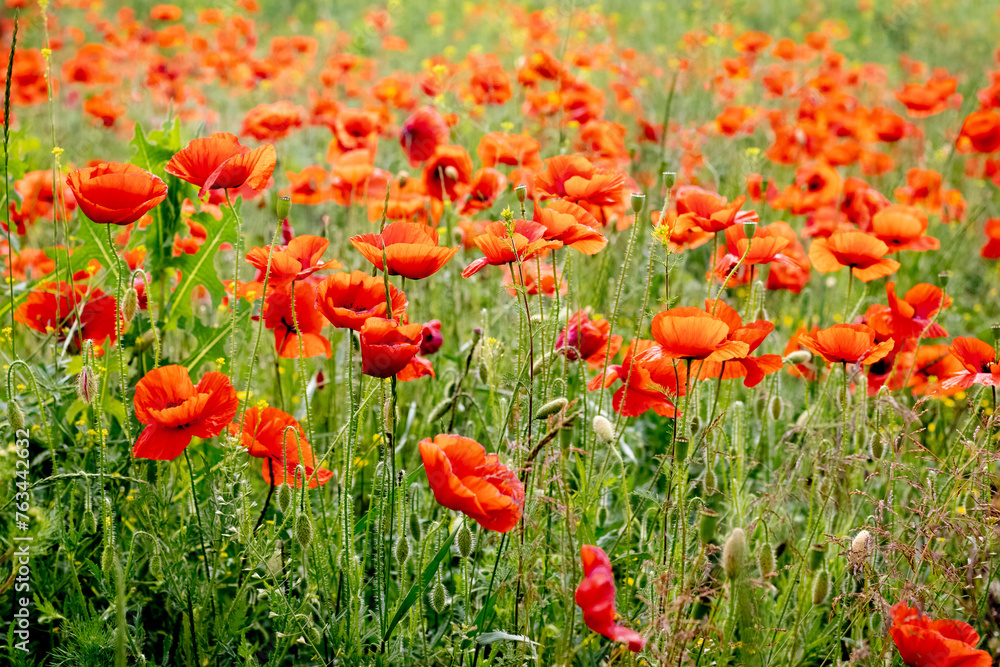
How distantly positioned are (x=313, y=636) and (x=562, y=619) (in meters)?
0.49

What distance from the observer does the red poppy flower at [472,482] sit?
1126 mm

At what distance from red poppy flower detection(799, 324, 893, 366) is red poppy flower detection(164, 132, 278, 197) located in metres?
1.13

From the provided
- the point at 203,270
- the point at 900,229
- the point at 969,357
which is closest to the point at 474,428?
the point at 203,270

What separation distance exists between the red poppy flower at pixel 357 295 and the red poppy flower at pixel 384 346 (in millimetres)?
99

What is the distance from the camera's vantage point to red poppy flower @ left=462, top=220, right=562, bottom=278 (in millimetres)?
1431

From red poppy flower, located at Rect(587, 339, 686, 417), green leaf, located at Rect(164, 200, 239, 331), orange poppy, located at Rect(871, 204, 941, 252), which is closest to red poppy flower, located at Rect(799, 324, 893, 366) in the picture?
red poppy flower, located at Rect(587, 339, 686, 417)

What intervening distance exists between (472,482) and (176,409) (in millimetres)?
513

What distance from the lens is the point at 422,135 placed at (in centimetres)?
274

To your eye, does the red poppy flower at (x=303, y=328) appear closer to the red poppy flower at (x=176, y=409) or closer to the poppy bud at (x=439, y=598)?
the red poppy flower at (x=176, y=409)

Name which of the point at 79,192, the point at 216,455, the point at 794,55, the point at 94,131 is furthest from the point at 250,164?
the point at 794,55

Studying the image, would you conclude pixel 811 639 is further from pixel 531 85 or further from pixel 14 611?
pixel 531 85

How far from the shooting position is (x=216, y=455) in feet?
5.92

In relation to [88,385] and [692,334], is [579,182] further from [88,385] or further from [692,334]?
[88,385]

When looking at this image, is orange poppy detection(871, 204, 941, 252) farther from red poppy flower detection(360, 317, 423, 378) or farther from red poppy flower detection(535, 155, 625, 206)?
red poppy flower detection(360, 317, 423, 378)
